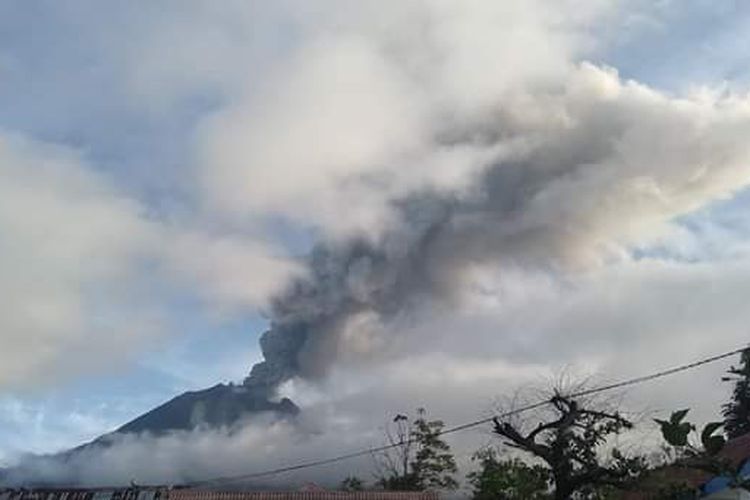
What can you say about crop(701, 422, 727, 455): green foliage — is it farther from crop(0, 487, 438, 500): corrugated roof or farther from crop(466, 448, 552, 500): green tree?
crop(0, 487, 438, 500): corrugated roof

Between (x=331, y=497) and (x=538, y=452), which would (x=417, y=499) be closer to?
(x=331, y=497)

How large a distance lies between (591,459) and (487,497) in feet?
A: 14.2

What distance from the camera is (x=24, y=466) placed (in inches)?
5241

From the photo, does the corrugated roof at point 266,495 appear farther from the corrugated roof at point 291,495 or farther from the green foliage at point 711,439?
the green foliage at point 711,439

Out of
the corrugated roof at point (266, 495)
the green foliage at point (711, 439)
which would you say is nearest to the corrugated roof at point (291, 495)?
the corrugated roof at point (266, 495)

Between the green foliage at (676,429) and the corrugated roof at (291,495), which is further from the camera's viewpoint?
the corrugated roof at (291,495)

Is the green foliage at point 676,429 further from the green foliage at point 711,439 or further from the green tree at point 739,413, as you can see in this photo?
the green tree at point 739,413

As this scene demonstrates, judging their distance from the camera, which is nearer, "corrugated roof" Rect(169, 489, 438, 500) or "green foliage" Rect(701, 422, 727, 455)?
"green foliage" Rect(701, 422, 727, 455)

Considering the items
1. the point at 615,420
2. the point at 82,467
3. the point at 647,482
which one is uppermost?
the point at 82,467

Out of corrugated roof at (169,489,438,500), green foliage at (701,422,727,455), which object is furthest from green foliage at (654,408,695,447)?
corrugated roof at (169,489,438,500)

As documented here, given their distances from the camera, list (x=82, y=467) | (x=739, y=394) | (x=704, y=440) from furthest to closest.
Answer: (x=82, y=467)
(x=739, y=394)
(x=704, y=440)

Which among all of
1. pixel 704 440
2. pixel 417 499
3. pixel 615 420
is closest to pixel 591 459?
pixel 615 420

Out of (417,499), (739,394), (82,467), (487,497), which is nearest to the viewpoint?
(487,497)

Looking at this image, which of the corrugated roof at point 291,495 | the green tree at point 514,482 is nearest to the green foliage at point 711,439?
the green tree at point 514,482
